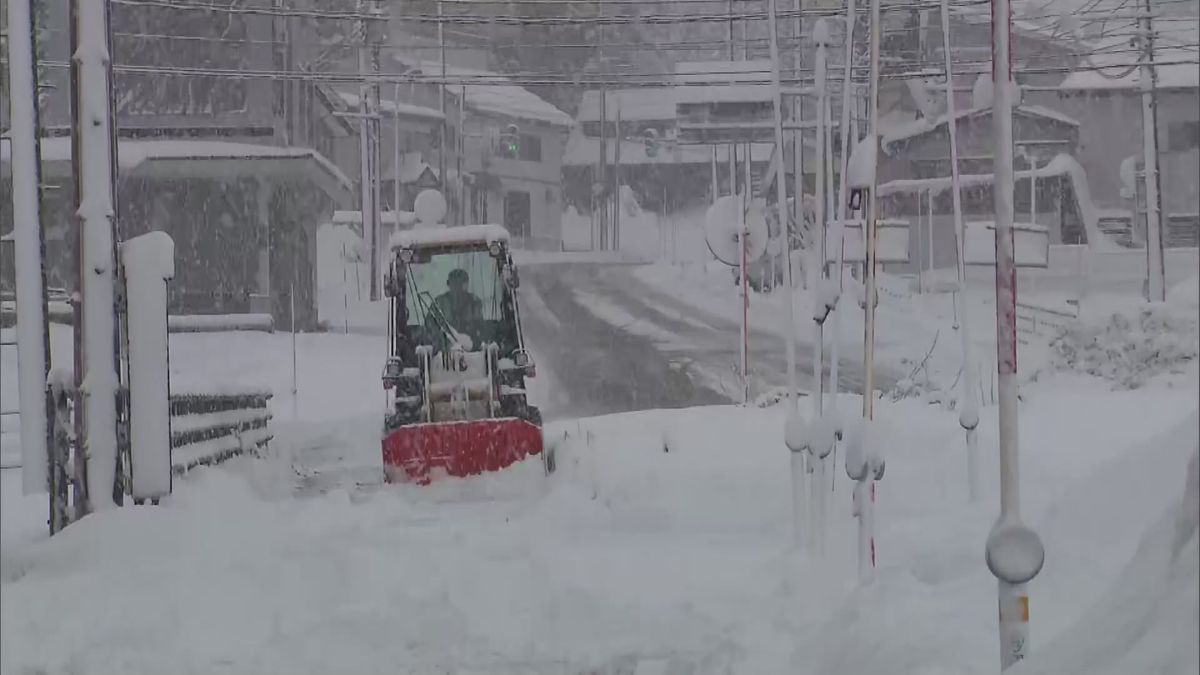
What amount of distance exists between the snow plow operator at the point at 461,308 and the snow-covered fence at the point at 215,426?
749 mm

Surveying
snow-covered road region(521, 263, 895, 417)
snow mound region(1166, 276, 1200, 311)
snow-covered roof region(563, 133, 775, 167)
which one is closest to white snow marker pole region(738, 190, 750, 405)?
snow-covered road region(521, 263, 895, 417)

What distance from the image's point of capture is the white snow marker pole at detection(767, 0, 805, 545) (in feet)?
9.91

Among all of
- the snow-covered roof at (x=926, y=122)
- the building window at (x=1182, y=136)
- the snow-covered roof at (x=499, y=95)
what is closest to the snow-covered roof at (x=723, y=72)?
the snow-covered roof at (x=499, y=95)

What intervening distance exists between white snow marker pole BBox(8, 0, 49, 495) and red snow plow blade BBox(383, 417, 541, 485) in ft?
3.71

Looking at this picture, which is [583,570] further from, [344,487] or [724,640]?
[344,487]

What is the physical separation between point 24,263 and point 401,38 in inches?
48.8

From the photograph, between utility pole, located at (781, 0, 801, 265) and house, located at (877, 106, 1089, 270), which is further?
utility pole, located at (781, 0, 801, 265)

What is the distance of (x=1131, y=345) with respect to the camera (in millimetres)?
2170

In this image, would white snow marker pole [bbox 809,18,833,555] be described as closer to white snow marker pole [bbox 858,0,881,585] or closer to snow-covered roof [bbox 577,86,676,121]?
white snow marker pole [bbox 858,0,881,585]

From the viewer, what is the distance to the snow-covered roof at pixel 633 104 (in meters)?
3.70

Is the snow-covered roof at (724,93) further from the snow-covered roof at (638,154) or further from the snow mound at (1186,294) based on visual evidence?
the snow mound at (1186,294)

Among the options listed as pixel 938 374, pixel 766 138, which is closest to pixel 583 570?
pixel 938 374

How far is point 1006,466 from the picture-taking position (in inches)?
71.2

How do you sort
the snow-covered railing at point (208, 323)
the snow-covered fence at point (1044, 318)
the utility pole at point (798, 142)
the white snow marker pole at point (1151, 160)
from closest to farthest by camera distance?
1. the white snow marker pole at point (1151, 160)
2. the snow-covered fence at point (1044, 318)
3. the utility pole at point (798, 142)
4. the snow-covered railing at point (208, 323)
